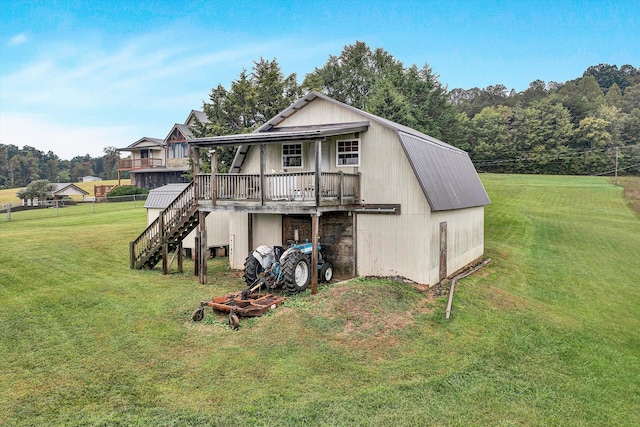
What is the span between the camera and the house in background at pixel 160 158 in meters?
40.8

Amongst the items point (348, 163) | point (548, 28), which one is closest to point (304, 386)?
point (348, 163)

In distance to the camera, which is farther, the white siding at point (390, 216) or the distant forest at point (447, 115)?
the distant forest at point (447, 115)

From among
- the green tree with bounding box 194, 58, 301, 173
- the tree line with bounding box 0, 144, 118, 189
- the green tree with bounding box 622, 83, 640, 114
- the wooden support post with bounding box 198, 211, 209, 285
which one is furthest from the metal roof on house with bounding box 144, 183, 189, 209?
the green tree with bounding box 622, 83, 640, 114

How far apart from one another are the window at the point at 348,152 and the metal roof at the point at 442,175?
5.38ft

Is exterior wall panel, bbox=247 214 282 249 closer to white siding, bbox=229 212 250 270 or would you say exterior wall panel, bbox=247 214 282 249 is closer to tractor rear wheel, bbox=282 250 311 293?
white siding, bbox=229 212 250 270

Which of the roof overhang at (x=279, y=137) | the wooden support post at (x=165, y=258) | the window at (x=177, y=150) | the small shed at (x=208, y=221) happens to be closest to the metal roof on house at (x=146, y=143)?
the window at (x=177, y=150)

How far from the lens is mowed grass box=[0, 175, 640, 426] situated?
5938mm

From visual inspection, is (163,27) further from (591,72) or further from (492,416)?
(591,72)

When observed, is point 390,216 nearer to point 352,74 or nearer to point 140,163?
point 140,163

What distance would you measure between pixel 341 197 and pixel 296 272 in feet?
9.27

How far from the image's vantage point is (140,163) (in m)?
43.9

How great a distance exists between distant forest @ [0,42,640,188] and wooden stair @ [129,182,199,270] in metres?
11.8

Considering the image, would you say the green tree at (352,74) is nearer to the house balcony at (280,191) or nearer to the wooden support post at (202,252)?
the house balcony at (280,191)

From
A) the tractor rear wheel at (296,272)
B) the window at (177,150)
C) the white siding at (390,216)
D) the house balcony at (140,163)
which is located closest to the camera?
the tractor rear wheel at (296,272)
